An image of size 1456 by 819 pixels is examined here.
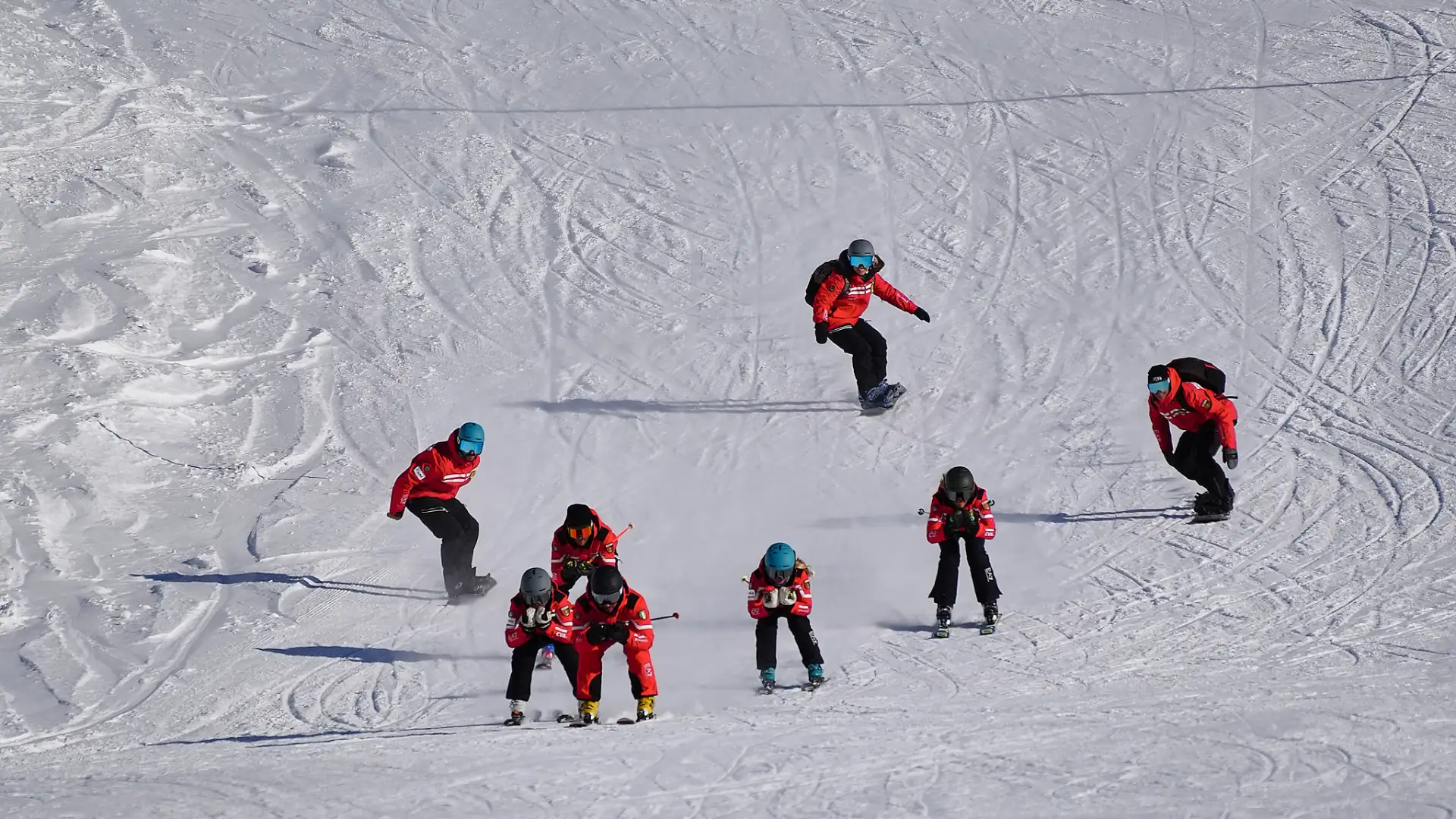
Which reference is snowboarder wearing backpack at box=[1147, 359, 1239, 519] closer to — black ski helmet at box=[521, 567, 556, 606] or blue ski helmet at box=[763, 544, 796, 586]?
blue ski helmet at box=[763, 544, 796, 586]

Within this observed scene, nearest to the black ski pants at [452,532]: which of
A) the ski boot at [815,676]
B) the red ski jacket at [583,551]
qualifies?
the red ski jacket at [583,551]

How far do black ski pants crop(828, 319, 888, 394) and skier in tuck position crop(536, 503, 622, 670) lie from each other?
4.01 meters

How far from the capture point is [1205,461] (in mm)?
11562

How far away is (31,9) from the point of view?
20.8 m

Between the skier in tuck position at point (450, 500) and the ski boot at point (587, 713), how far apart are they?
242cm

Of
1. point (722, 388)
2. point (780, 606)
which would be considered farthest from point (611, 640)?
point (722, 388)

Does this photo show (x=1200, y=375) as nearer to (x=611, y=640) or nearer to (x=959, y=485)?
(x=959, y=485)

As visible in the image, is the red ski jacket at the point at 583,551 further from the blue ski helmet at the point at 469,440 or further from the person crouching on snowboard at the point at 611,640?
the blue ski helmet at the point at 469,440

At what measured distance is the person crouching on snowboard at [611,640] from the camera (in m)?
9.16

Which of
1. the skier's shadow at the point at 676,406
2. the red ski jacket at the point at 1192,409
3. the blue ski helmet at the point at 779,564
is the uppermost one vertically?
the skier's shadow at the point at 676,406

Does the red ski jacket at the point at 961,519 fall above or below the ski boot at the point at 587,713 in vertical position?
above

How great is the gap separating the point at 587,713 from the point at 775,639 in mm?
1241

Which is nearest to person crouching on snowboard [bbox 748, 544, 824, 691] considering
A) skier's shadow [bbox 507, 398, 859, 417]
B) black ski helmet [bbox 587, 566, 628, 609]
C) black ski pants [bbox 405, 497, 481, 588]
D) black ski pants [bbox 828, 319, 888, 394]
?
black ski helmet [bbox 587, 566, 628, 609]

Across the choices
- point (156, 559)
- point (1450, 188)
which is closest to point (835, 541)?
point (156, 559)
